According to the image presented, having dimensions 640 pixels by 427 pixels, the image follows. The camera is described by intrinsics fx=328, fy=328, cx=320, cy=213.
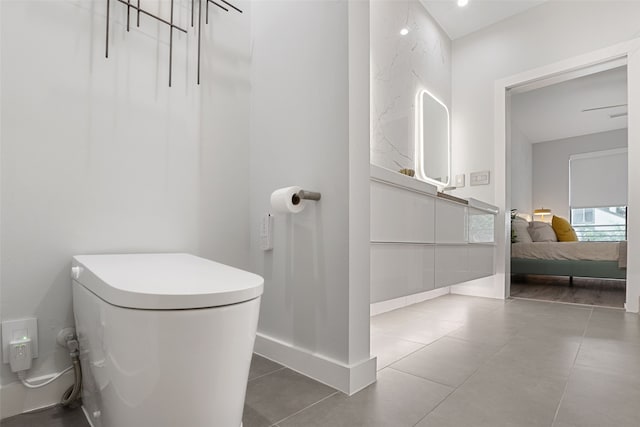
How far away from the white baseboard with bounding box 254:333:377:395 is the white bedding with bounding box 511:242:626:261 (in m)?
3.61

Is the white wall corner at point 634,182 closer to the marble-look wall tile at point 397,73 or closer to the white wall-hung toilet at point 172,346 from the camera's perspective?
the marble-look wall tile at point 397,73

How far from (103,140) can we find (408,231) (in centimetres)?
130

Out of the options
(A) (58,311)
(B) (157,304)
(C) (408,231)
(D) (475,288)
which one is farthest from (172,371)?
(D) (475,288)

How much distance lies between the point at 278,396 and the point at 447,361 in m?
0.76

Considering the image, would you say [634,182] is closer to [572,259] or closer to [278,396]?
[572,259]

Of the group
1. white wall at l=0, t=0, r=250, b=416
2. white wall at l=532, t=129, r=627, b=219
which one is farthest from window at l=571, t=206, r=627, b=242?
white wall at l=0, t=0, r=250, b=416

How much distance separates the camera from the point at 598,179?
591 cm

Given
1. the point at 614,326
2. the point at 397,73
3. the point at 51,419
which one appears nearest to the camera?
the point at 51,419

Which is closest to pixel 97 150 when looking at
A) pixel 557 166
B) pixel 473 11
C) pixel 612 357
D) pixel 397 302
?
pixel 397 302

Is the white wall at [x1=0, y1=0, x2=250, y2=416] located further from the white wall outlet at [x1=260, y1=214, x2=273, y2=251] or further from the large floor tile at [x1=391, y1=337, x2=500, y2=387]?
the large floor tile at [x1=391, y1=337, x2=500, y2=387]

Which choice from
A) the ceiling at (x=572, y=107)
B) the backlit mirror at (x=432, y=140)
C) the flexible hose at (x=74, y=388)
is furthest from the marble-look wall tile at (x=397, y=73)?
the ceiling at (x=572, y=107)

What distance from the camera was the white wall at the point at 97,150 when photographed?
3.34ft

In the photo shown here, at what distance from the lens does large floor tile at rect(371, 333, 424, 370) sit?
1474mm

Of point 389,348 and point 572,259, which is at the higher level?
point 572,259
